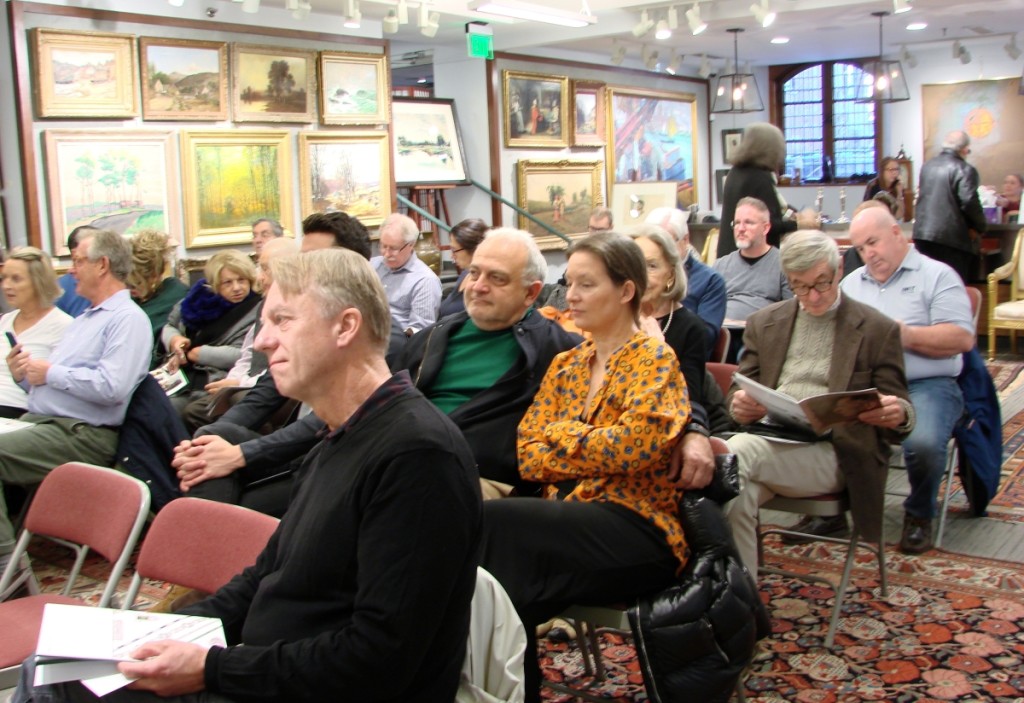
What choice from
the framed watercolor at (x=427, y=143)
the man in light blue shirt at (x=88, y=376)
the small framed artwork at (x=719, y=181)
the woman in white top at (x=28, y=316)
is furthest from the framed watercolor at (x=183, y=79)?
the small framed artwork at (x=719, y=181)

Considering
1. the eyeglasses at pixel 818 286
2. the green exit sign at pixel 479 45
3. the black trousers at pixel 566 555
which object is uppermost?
the green exit sign at pixel 479 45

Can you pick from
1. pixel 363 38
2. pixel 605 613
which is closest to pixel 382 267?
pixel 363 38

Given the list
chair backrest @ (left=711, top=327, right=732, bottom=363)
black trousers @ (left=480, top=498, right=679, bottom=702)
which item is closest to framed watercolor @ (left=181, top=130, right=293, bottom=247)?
chair backrest @ (left=711, top=327, right=732, bottom=363)

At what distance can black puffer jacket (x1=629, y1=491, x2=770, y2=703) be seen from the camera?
2570 millimetres

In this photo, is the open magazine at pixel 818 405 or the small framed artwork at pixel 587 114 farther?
the small framed artwork at pixel 587 114

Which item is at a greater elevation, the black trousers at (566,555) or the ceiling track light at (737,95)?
the ceiling track light at (737,95)

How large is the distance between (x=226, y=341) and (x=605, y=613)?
370cm

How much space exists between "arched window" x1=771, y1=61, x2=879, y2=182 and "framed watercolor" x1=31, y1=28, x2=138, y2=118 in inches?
441

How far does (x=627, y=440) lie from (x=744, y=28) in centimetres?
973

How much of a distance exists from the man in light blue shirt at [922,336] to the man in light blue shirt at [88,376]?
10.6ft

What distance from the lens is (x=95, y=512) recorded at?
2887 millimetres

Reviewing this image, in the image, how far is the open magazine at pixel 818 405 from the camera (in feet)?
11.2

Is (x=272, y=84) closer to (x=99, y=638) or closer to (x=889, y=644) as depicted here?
(x=889, y=644)

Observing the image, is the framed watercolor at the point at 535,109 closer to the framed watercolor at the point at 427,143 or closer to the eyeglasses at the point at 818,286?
the framed watercolor at the point at 427,143
